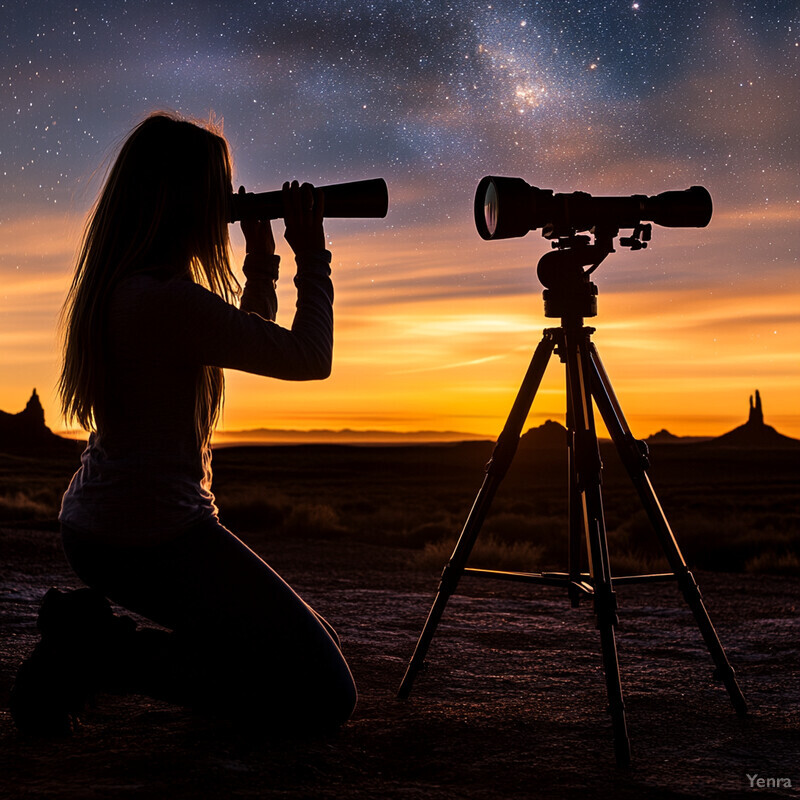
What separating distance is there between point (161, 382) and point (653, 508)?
1836 millimetres

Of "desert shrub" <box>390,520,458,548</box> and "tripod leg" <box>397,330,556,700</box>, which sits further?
"desert shrub" <box>390,520,458,548</box>

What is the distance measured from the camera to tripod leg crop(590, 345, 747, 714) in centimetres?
315

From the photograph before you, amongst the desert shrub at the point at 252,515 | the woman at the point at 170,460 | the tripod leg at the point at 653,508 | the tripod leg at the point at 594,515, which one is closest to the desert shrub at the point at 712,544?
the desert shrub at the point at 252,515

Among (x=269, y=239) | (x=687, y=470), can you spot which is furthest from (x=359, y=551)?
(x=687, y=470)

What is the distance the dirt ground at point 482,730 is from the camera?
2.41m

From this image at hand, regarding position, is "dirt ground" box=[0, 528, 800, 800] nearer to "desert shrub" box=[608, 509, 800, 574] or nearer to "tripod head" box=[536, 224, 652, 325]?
"tripod head" box=[536, 224, 652, 325]

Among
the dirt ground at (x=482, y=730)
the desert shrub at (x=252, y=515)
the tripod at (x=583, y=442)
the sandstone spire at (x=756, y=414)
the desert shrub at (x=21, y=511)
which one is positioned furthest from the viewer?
the sandstone spire at (x=756, y=414)

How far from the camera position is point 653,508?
10.4ft

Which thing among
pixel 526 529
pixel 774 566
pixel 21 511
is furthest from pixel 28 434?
pixel 774 566

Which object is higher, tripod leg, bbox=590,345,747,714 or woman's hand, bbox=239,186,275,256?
woman's hand, bbox=239,186,275,256

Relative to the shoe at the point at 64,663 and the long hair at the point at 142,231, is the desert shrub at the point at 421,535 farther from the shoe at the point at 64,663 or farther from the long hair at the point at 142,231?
the long hair at the point at 142,231

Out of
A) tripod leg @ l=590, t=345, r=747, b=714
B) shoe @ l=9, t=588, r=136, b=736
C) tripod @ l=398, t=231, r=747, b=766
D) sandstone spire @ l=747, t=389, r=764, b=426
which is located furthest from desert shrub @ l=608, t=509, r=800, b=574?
sandstone spire @ l=747, t=389, r=764, b=426

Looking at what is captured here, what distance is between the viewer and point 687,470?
7012cm

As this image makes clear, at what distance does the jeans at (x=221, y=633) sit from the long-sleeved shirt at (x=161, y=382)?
8 centimetres
